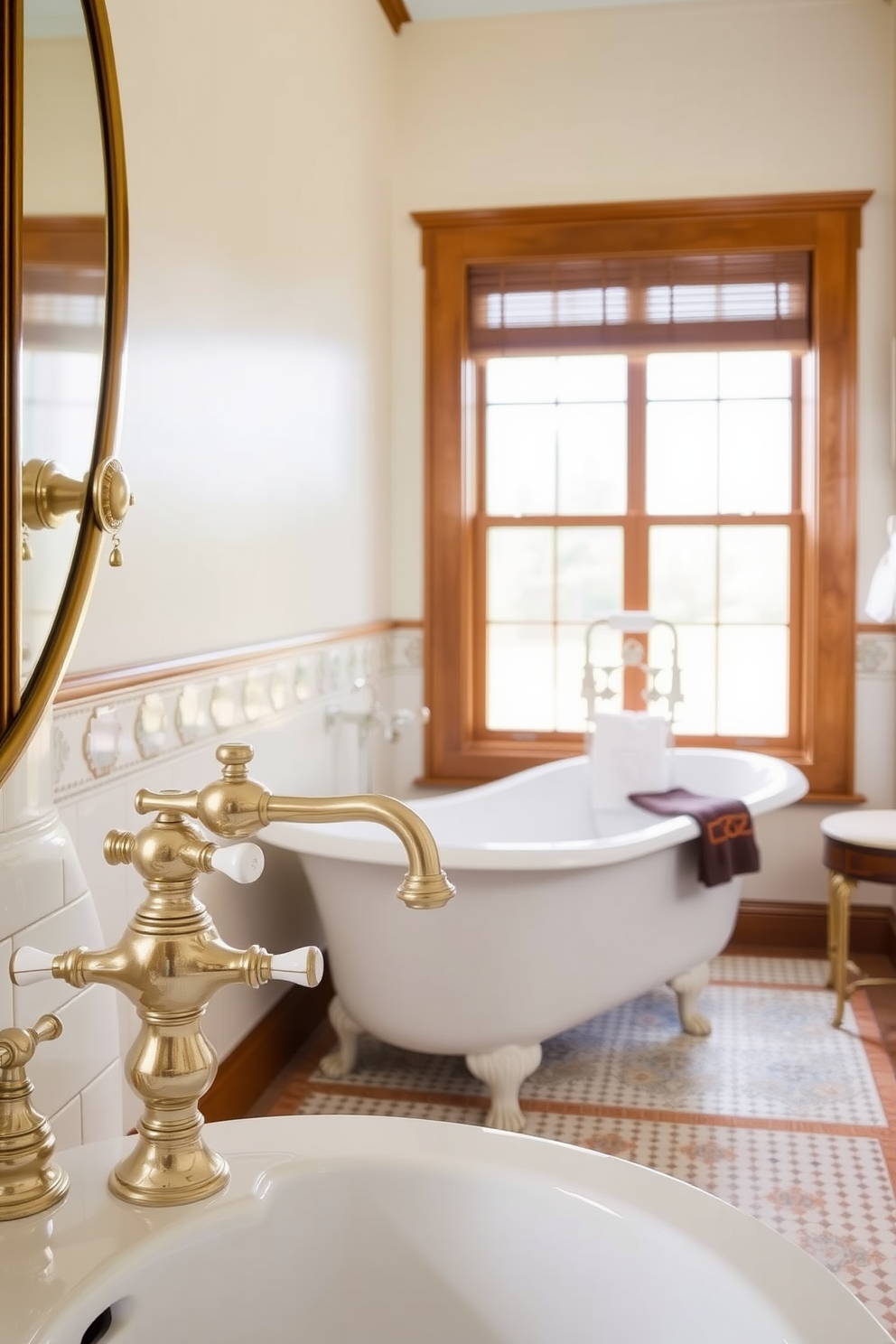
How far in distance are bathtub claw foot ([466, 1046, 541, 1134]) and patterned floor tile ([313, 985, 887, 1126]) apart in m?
0.20

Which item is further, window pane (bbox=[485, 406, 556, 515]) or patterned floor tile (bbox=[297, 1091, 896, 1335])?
window pane (bbox=[485, 406, 556, 515])

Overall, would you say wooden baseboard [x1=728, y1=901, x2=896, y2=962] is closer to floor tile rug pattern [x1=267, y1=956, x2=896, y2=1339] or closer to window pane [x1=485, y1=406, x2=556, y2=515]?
floor tile rug pattern [x1=267, y1=956, x2=896, y2=1339]

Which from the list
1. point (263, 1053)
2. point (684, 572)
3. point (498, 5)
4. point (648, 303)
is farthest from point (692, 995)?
point (498, 5)

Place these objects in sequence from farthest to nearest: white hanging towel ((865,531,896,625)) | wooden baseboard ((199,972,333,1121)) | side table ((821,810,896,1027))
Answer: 1. white hanging towel ((865,531,896,625))
2. side table ((821,810,896,1027))
3. wooden baseboard ((199,972,333,1121))

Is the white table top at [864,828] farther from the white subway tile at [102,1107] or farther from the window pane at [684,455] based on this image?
the white subway tile at [102,1107]

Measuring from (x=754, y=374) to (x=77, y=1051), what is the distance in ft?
12.8

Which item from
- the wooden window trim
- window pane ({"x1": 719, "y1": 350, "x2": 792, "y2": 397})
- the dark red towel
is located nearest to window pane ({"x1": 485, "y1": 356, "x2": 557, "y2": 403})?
the wooden window trim

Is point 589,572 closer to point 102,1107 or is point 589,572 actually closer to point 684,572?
point 684,572

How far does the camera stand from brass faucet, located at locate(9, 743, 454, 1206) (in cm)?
90

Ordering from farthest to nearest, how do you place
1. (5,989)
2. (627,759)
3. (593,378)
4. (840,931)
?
(593,378) → (627,759) → (840,931) → (5,989)

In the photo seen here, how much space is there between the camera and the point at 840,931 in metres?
3.65

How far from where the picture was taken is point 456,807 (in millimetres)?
3680

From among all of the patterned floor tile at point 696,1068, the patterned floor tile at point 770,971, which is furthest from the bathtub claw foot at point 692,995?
the patterned floor tile at point 770,971


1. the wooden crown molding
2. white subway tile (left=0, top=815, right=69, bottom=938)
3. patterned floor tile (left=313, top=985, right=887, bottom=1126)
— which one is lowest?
patterned floor tile (left=313, top=985, right=887, bottom=1126)
